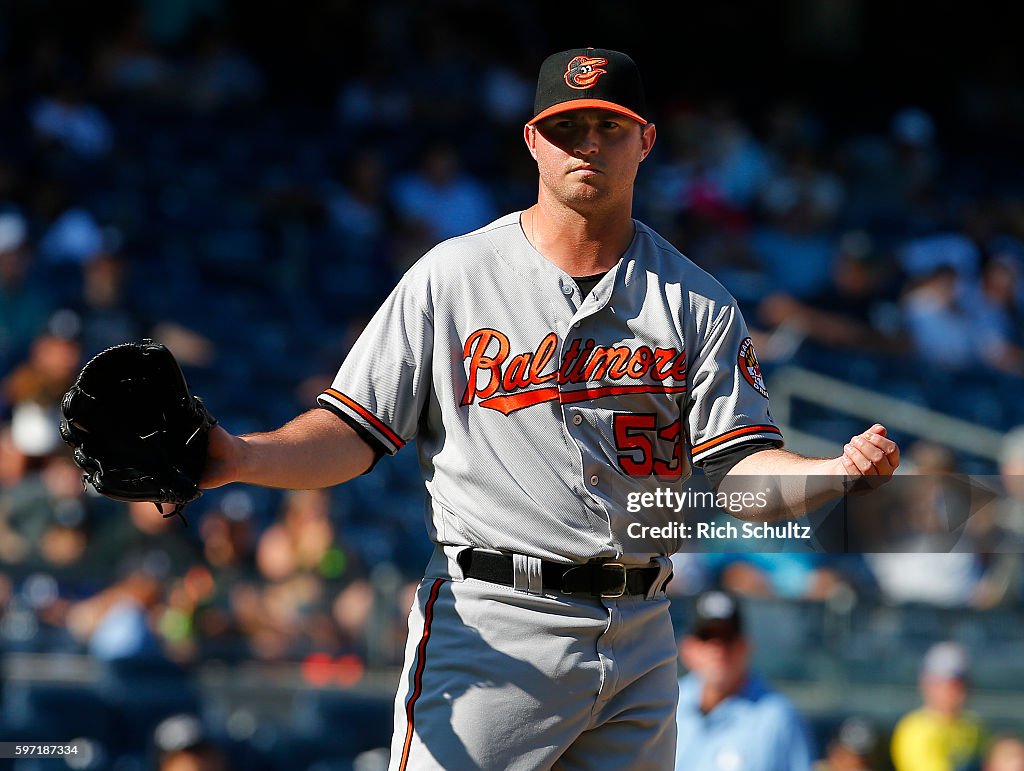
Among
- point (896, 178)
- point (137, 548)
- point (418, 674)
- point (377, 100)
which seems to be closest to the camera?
point (418, 674)

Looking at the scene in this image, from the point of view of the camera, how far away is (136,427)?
2111 millimetres

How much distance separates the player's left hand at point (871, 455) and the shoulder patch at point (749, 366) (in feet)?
1.14

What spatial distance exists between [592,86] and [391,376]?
577 mm

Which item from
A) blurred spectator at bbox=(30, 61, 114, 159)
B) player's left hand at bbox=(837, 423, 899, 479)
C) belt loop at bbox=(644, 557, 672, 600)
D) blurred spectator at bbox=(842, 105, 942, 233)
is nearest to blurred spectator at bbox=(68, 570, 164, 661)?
belt loop at bbox=(644, 557, 672, 600)

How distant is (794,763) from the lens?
13.2 feet

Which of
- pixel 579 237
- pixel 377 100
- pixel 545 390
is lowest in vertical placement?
pixel 545 390

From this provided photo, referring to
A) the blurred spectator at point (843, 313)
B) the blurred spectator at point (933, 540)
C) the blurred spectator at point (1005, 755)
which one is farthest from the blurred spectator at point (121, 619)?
the blurred spectator at point (843, 313)

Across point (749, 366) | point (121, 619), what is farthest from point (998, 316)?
point (749, 366)

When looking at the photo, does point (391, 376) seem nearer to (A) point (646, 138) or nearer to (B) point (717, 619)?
(A) point (646, 138)

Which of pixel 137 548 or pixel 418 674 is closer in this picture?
pixel 418 674

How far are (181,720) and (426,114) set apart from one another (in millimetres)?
5993

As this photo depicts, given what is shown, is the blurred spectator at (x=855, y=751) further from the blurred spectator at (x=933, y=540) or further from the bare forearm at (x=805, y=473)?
the bare forearm at (x=805, y=473)

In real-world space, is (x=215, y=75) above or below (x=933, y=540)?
above

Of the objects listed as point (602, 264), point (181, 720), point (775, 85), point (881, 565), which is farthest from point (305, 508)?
point (775, 85)
